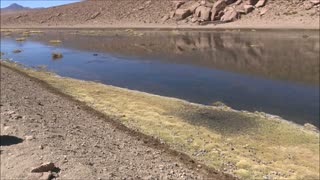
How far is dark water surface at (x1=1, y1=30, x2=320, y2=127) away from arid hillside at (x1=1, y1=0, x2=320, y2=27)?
1029 inches

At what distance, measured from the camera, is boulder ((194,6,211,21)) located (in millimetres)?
99188

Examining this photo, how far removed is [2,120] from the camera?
1636 cm

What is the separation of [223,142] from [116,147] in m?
4.34

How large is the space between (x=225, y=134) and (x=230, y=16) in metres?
78.9

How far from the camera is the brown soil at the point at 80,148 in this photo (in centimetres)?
1241

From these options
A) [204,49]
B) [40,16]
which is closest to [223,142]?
→ [204,49]

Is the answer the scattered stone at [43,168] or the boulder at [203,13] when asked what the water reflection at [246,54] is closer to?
the scattered stone at [43,168]

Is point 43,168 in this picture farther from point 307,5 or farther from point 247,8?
point 247,8

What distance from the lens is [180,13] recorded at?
355 feet

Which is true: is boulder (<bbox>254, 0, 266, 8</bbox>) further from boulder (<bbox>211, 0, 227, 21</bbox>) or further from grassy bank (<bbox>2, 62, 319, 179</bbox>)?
grassy bank (<bbox>2, 62, 319, 179</bbox>)

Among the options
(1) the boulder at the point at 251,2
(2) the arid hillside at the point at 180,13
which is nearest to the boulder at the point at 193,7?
(2) the arid hillside at the point at 180,13

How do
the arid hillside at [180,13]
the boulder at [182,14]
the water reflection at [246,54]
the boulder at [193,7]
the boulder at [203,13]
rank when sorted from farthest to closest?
the boulder at [182,14]
the boulder at [193,7]
the boulder at [203,13]
the arid hillside at [180,13]
the water reflection at [246,54]

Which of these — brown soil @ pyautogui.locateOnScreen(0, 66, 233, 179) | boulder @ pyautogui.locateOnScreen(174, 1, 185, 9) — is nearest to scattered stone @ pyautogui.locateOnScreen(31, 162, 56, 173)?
brown soil @ pyautogui.locateOnScreen(0, 66, 233, 179)

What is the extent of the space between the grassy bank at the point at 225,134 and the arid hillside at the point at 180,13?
61474 mm
